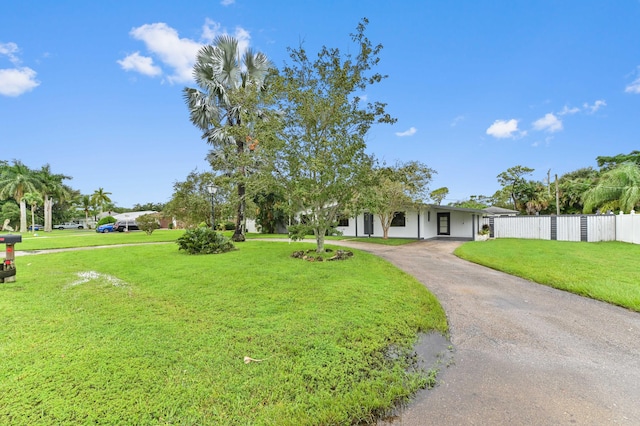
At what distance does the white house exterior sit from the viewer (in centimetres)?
1952

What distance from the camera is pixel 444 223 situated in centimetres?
2116

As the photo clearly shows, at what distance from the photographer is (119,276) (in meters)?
6.45

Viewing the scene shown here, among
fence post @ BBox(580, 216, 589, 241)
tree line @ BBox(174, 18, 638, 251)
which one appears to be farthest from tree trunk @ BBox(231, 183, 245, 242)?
fence post @ BBox(580, 216, 589, 241)

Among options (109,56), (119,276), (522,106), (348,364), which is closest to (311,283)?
(348,364)

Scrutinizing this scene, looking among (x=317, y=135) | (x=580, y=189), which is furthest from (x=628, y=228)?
(x=580, y=189)

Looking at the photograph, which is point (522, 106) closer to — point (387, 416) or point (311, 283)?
point (311, 283)

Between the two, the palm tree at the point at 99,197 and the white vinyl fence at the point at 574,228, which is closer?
the white vinyl fence at the point at 574,228

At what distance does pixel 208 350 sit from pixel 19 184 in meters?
44.3

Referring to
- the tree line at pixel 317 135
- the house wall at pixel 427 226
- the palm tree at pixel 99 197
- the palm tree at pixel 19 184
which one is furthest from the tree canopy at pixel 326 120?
the palm tree at pixel 99 197

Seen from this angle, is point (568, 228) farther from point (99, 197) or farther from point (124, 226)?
point (99, 197)

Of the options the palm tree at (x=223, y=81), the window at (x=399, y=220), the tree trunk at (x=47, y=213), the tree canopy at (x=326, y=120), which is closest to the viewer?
the tree canopy at (x=326, y=120)

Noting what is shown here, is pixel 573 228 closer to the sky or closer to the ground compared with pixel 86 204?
closer to the ground

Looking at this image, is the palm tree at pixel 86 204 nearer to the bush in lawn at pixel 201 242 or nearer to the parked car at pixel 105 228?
the parked car at pixel 105 228

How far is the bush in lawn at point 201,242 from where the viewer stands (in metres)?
10.3
